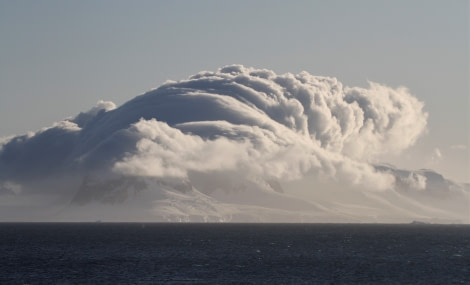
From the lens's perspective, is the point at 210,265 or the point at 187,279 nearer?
the point at 187,279

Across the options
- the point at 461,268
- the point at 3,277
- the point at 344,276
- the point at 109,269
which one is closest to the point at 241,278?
the point at 344,276

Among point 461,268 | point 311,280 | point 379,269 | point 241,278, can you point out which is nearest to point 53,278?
point 241,278

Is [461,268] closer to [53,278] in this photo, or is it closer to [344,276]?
[344,276]

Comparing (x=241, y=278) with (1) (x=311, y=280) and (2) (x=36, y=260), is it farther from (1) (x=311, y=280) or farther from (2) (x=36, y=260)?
(2) (x=36, y=260)

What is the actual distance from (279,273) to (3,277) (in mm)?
52409

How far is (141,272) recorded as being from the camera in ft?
524

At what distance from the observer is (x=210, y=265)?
7008 inches

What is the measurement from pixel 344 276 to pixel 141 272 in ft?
129

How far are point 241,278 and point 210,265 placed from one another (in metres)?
28.2

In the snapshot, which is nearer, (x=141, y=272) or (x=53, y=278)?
(x=53, y=278)

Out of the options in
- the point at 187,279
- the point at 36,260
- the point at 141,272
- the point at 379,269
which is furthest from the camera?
the point at 36,260

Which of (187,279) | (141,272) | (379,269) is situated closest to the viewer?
(187,279)

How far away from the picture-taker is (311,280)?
14875 cm

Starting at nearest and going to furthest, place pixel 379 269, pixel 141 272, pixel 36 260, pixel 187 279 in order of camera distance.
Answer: pixel 187 279
pixel 141 272
pixel 379 269
pixel 36 260
